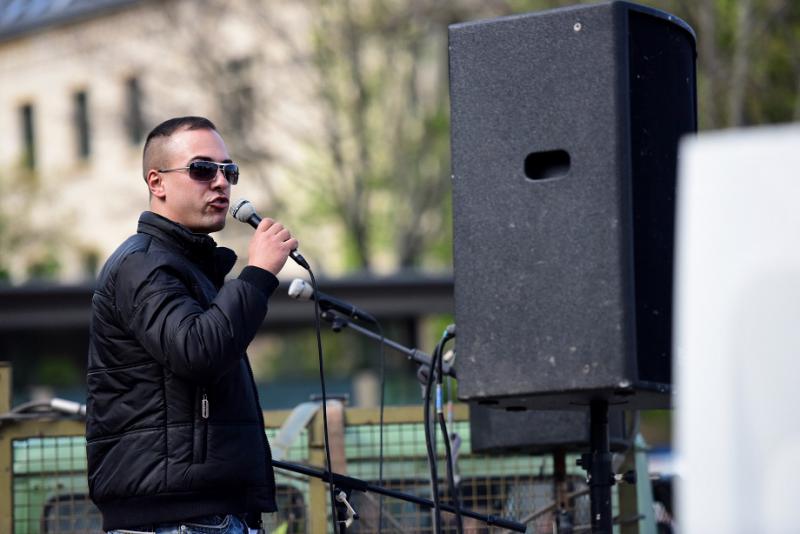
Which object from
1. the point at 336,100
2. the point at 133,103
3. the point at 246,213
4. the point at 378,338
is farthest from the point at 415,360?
the point at 133,103

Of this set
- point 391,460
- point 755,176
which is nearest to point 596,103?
point 755,176

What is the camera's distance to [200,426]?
165 inches

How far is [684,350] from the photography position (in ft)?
8.78

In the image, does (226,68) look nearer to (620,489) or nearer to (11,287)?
(11,287)

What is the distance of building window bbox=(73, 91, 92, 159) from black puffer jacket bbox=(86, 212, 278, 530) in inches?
1264

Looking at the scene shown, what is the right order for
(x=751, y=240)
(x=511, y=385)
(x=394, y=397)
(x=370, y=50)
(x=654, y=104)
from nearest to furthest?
(x=751, y=240) < (x=511, y=385) < (x=654, y=104) < (x=394, y=397) < (x=370, y=50)

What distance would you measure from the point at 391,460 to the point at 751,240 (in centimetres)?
402

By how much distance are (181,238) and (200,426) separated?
584 mm

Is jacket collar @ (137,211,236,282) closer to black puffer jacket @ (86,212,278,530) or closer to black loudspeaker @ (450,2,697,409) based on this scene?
black puffer jacket @ (86,212,278,530)

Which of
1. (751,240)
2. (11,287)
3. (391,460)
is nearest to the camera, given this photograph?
(751,240)

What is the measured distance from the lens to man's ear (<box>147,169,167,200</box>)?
15.0 ft

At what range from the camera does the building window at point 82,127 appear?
37.2m

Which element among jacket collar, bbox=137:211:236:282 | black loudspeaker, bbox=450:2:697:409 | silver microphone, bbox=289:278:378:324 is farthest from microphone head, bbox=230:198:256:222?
black loudspeaker, bbox=450:2:697:409

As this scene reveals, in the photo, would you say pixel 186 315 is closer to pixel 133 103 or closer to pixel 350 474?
pixel 350 474
